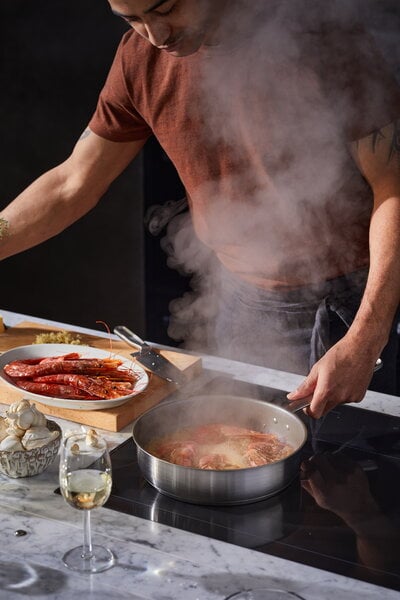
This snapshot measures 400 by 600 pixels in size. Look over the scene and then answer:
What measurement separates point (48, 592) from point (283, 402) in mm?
932

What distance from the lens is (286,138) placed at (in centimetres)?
255

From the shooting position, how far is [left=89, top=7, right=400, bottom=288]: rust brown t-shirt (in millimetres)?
2465

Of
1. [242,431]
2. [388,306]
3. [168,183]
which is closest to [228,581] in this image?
[242,431]

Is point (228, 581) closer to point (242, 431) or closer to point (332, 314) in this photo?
point (242, 431)

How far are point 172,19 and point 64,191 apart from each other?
936 millimetres

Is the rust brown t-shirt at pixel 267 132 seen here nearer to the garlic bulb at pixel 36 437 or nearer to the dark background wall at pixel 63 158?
the garlic bulb at pixel 36 437

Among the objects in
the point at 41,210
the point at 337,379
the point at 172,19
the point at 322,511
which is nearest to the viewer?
the point at 322,511

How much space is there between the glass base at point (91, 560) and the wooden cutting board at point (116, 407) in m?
0.51

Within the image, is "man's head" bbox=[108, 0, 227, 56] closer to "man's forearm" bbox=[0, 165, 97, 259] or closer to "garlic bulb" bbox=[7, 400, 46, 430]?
"man's forearm" bbox=[0, 165, 97, 259]

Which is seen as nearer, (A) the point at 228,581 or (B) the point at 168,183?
(A) the point at 228,581

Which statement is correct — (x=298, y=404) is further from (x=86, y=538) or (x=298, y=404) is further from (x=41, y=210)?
(x=41, y=210)

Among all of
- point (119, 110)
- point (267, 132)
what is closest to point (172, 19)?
point (267, 132)

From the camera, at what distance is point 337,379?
1902mm

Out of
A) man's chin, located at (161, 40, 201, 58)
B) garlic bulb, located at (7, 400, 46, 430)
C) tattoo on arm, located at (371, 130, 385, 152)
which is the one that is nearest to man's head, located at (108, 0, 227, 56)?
man's chin, located at (161, 40, 201, 58)
